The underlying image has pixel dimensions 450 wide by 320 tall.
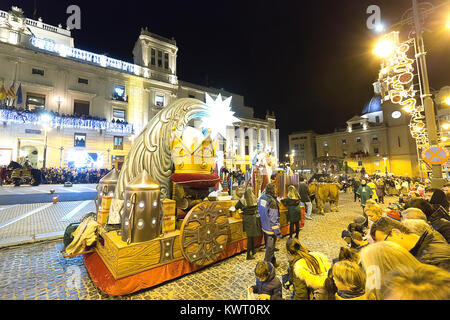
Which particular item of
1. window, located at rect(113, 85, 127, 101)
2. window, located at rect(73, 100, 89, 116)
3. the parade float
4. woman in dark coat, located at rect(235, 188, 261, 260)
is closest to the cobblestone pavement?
the parade float

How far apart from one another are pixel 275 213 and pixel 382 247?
2.91 metres

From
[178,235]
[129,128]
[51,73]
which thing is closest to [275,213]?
[178,235]

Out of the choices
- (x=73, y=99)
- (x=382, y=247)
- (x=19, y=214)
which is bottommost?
(x=19, y=214)

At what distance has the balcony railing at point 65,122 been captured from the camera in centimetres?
1766

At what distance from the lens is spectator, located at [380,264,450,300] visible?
95 centimetres

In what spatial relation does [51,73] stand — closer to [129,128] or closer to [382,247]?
[129,128]

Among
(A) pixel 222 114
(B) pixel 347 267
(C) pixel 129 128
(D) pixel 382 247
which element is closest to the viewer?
(D) pixel 382 247

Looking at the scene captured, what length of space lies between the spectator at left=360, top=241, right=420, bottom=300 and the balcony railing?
26429 millimetres

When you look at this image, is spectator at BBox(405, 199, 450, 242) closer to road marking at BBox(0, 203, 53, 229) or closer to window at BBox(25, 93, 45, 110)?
road marking at BBox(0, 203, 53, 229)

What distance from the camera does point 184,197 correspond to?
4.41 meters

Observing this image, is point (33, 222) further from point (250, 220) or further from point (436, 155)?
point (436, 155)

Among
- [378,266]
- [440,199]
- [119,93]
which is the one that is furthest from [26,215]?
[119,93]

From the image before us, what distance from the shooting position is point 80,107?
73.1 ft

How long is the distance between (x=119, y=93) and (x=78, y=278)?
2652 cm
